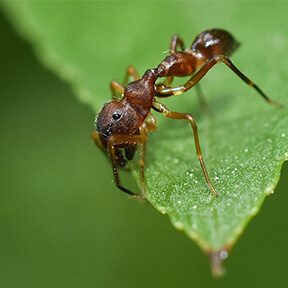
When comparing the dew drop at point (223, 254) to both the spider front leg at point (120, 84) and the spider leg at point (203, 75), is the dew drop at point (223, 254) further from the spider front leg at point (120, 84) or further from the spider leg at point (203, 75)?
the spider front leg at point (120, 84)

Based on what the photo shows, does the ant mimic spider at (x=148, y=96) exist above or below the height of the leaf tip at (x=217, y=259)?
above

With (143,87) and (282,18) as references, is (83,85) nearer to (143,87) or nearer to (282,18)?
(143,87)

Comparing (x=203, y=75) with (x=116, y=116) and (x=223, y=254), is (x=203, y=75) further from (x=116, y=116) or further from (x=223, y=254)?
(x=223, y=254)

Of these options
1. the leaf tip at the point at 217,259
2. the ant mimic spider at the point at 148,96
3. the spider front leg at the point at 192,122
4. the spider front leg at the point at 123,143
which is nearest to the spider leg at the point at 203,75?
the ant mimic spider at the point at 148,96

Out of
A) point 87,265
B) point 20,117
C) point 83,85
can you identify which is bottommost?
point 87,265

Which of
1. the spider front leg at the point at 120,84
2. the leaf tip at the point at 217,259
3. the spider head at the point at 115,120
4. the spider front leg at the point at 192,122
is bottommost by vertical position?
the leaf tip at the point at 217,259

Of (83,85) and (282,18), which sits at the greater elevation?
(83,85)

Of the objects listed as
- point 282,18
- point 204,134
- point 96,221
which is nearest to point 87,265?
point 96,221
